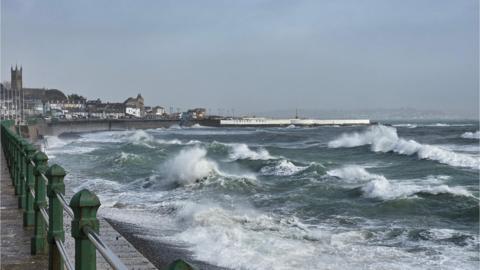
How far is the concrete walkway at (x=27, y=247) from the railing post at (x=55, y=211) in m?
0.38

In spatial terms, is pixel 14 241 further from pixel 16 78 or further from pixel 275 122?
pixel 275 122

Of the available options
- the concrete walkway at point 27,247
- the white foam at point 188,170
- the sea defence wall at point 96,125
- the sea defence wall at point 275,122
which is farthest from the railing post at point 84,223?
the sea defence wall at point 275,122

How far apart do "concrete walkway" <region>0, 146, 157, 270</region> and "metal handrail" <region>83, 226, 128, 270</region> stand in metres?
1.87

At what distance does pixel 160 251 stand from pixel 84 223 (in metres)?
6.56

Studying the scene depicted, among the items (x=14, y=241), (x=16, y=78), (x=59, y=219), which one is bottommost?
(x=14, y=241)

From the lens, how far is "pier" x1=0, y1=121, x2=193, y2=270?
290cm

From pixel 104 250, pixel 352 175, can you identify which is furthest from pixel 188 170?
pixel 104 250

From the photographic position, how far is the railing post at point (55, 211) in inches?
168

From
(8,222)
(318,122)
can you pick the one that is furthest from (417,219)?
(318,122)

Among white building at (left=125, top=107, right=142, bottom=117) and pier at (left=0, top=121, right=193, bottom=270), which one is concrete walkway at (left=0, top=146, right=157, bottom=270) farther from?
white building at (left=125, top=107, right=142, bottom=117)

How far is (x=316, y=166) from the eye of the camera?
24250mm

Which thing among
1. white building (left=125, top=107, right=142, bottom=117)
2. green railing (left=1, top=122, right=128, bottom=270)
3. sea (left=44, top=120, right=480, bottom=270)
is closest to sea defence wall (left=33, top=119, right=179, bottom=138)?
white building (left=125, top=107, right=142, bottom=117)

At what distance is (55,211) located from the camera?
448 cm

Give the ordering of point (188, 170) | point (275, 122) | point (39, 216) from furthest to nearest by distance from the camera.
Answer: point (275, 122) < point (188, 170) < point (39, 216)
